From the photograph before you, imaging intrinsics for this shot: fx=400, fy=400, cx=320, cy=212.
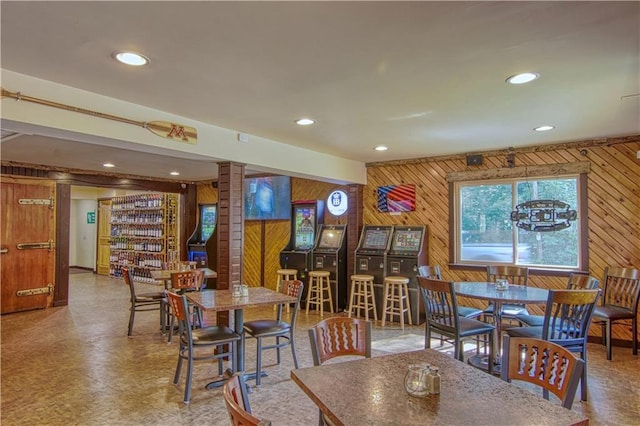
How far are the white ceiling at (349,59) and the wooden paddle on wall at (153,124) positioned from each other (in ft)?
0.50

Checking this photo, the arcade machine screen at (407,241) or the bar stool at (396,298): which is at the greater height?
the arcade machine screen at (407,241)

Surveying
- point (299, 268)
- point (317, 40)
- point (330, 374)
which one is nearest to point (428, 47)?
point (317, 40)

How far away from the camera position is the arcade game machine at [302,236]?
6.73 m

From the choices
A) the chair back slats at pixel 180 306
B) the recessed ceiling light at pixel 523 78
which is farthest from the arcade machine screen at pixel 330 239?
the recessed ceiling light at pixel 523 78

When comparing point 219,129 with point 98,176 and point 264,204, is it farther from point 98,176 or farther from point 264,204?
point 98,176

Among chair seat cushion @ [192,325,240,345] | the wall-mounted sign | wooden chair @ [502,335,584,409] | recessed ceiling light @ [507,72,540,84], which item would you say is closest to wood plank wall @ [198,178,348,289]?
the wall-mounted sign

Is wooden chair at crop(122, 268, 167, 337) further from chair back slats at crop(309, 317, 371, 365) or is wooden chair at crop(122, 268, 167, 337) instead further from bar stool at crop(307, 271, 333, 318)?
chair back slats at crop(309, 317, 371, 365)

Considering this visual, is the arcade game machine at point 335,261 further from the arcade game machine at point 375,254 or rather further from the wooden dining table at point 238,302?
the wooden dining table at point 238,302

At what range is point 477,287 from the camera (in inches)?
163

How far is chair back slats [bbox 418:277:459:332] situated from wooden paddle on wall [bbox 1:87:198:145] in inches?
104

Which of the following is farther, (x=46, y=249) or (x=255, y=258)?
Result: (x=255, y=258)

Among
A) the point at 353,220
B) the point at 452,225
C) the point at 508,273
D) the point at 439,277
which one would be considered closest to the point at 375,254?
the point at 353,220

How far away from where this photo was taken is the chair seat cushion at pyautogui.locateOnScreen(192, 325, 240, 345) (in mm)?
3377

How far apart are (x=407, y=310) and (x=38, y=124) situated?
4.83 m
